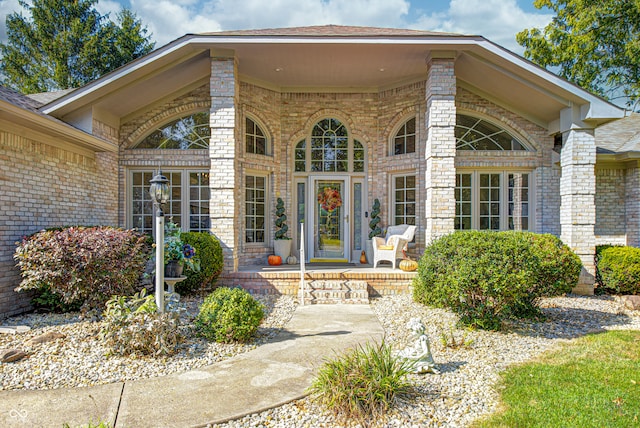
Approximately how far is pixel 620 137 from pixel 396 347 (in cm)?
836

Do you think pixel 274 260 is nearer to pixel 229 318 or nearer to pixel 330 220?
pixel 330 220

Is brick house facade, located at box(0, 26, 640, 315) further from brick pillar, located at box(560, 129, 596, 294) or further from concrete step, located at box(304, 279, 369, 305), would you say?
concrete step, located at box(304, 279, 369, 305)

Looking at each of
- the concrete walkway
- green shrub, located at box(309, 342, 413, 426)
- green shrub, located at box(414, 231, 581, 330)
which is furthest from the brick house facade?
green shrub, located at box(309, 342, 413, 426)

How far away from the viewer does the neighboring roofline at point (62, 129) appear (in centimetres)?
545

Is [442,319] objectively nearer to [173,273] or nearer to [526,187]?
[173,273]

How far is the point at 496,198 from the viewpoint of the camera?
9055 millimetres

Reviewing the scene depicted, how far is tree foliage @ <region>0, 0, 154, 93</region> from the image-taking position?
59.9 feet

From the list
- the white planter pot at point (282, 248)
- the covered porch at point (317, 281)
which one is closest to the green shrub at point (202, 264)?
the covered porch at point (317, 281)

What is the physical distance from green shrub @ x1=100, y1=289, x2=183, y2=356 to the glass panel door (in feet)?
18.5

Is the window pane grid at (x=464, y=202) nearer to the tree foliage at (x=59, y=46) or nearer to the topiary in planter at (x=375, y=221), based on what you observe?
the topiary in planter at (x=375, y=221)

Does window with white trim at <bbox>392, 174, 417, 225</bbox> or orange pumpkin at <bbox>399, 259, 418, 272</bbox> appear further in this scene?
window with white trim at <bbox>392, 174, 417, 225</bbox>

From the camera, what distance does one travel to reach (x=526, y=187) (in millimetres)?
9047

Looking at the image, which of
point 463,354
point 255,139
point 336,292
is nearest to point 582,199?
point 336,292

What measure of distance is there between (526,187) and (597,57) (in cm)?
870
